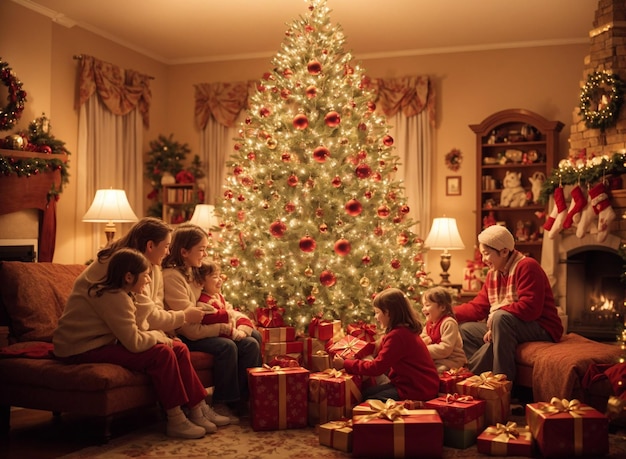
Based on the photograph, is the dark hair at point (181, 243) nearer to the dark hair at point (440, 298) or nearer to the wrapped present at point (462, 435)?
the dark hair at point (440, 298)

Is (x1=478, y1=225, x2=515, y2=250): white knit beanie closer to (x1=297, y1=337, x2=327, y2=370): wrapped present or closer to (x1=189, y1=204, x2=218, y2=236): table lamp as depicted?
(x1=297, y1=337, x2=327, y2=370): wrapped present

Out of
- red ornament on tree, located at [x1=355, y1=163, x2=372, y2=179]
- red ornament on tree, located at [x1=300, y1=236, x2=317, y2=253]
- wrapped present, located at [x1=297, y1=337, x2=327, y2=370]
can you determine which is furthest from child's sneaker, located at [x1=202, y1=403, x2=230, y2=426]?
red ornament on tree, located at [x1=355, y1=163, x2=372, y2=179]

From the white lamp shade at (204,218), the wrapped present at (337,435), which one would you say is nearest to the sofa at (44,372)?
the wrapped present at (337,435)

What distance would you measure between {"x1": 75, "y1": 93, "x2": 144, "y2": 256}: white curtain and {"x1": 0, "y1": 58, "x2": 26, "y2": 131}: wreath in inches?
46.2

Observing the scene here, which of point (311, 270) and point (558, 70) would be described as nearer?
point (311, 270)

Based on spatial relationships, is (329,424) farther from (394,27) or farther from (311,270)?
(394,27)

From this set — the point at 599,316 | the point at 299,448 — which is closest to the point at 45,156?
the point at 299,448

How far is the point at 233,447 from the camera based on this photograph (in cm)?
340

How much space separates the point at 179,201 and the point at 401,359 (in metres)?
5.07

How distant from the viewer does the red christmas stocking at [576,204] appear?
652 cm

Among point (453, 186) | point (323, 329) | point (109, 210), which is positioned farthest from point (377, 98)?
point (323, 329)

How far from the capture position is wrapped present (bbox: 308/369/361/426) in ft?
12.1

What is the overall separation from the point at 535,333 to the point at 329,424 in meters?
1.53

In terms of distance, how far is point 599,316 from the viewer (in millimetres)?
6887
